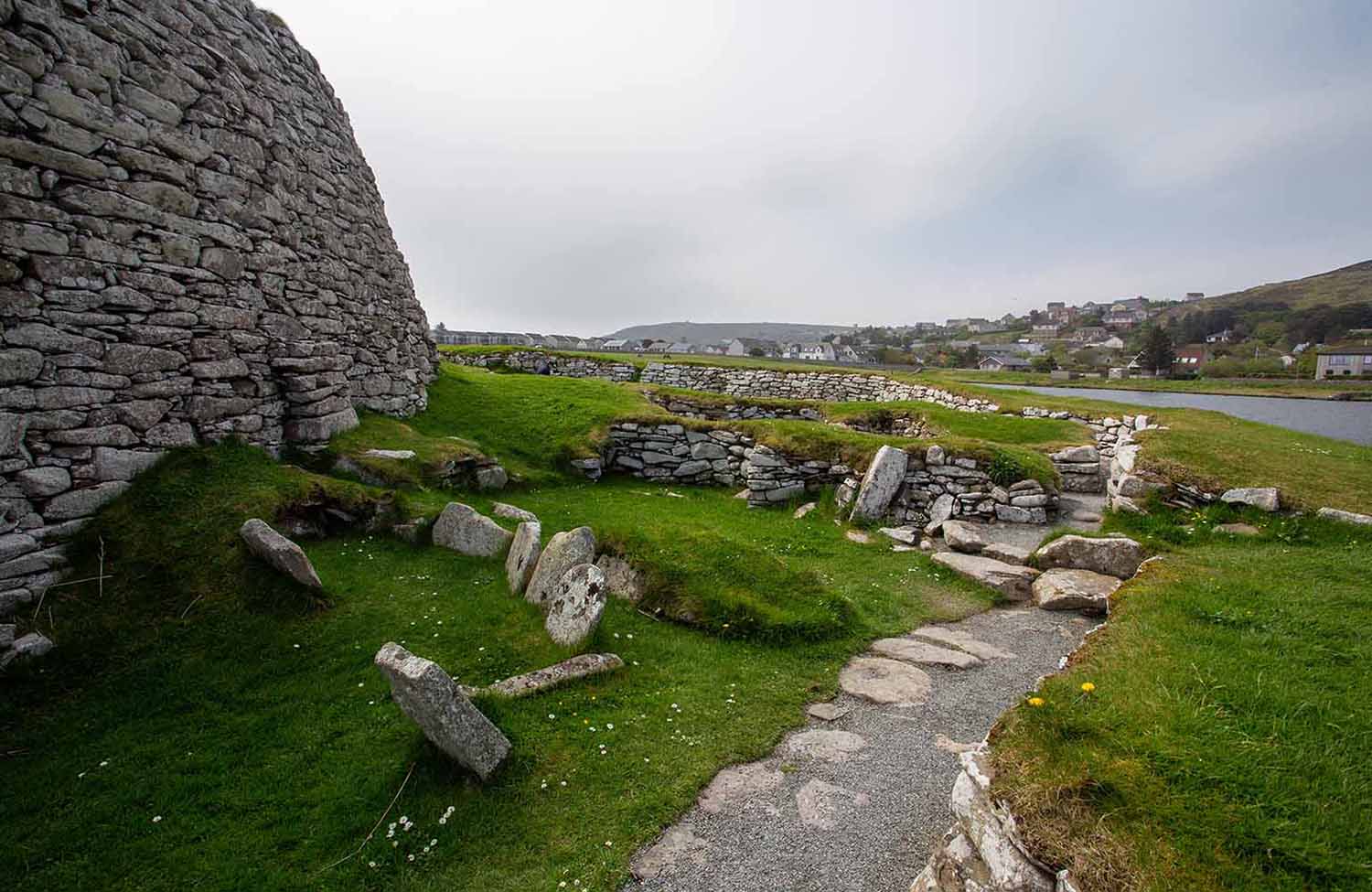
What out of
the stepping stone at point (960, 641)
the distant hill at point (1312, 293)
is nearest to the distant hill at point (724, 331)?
the distant hill at point (1312, 293)

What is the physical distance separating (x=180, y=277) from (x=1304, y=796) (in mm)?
13072

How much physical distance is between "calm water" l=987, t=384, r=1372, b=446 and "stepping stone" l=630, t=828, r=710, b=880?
24.7m

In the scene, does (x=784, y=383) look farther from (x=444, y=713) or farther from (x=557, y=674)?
(x=444, y=713)

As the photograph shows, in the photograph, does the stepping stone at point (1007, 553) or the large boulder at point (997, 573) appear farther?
the stepping stone at point (1007, 553)

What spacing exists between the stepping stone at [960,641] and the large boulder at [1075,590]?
178 centimetres

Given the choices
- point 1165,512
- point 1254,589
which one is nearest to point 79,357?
point 1254,589

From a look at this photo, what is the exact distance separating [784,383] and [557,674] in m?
26.0

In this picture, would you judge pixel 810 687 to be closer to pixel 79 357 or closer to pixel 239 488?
pixel 239 488

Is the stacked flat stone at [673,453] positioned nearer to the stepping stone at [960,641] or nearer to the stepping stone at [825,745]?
the stepping stone at [960,641]

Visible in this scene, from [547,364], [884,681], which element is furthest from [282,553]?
[547,364]

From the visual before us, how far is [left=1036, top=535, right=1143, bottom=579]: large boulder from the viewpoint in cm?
888

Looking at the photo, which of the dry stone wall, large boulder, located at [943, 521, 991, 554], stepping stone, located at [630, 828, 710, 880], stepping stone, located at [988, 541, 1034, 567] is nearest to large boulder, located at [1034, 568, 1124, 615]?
stepping stone, located at [988, 541, 1034, 567]

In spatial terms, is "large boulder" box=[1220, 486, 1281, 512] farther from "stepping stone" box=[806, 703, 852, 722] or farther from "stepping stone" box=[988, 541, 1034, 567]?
"stepping stone" box=[806, 703, 852, 722]

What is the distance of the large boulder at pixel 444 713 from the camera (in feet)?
14.3
